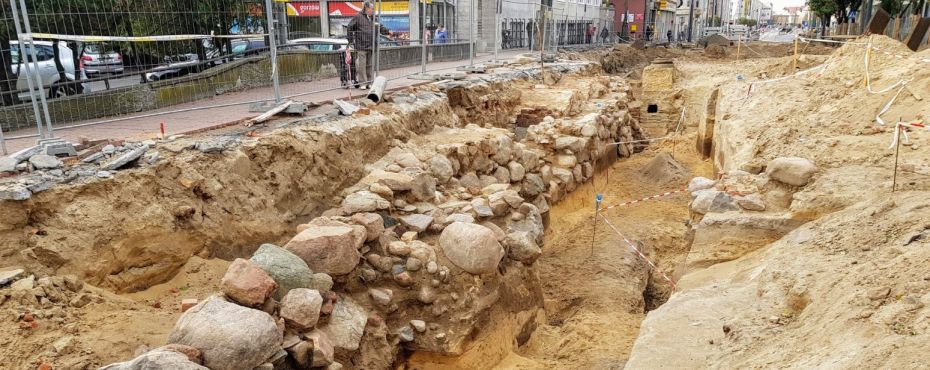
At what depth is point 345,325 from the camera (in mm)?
4516

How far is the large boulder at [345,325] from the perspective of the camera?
14.4 feet

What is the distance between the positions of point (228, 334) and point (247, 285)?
1.59 ft

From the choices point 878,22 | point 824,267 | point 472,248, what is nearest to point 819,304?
point 824,267

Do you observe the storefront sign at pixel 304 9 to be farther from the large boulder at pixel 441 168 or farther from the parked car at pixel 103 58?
the large boulder at pixel 441 168

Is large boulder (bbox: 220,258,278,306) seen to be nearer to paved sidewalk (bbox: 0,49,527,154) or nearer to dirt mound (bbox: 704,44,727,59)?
paved sidewalk (bbox: 0,49,527,154)

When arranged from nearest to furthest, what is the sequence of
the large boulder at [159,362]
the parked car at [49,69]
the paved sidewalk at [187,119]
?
the large boulder at [159,362]
the paved sidewalk at [187,119]
the parked car at [49,69]

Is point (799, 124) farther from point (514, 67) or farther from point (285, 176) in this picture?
point (514, 67)

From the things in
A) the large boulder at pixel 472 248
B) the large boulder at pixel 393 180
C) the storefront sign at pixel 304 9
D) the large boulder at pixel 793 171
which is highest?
the storefront sign at pixel 304 9

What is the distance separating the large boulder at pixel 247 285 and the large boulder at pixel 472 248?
182 cm

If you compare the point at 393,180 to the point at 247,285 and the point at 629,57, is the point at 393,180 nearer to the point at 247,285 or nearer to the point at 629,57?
the point at 247,285

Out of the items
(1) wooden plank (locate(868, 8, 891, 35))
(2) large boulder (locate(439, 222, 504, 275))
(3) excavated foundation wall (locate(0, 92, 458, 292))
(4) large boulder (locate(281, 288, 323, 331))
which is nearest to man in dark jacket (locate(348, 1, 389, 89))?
(3) excavated foundation wall (locate(0, 92, 458, 292))

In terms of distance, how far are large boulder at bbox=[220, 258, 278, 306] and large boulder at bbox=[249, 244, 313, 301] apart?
138 millimetres

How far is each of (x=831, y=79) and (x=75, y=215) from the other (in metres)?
10.2

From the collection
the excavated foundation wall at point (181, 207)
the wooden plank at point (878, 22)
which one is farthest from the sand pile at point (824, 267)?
the wooden plank at point (878, 22)
